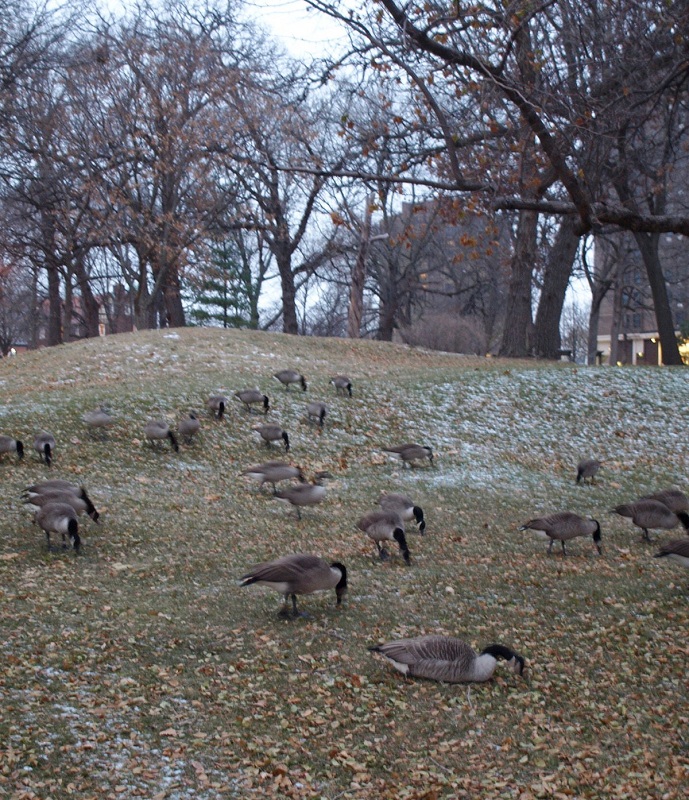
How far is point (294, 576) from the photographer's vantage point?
27.0 ft

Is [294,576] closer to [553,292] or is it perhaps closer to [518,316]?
[553,292]

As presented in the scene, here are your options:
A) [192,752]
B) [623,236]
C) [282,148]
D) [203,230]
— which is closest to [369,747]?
[192,752]

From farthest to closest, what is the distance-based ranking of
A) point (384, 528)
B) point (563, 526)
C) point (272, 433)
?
point (272, 433)
point (563, 526)
point (384, 528)

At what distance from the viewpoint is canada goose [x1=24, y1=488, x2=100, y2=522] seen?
11188 millimetres

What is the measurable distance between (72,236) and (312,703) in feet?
98.1

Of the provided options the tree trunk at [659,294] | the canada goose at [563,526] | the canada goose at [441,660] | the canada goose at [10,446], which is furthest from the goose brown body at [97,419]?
the tree trunk at [659,294]

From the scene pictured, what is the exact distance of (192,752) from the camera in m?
5.98

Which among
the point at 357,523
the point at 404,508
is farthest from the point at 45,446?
the point at 404,508

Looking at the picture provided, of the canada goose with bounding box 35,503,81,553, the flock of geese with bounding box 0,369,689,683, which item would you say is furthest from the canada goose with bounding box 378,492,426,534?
the canada goose with bounding box 35,503,81,553

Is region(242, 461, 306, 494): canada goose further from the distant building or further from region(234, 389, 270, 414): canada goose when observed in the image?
the distant building

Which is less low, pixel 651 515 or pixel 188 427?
pixel 188 427

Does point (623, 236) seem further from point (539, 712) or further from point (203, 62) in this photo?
point (539, 712)

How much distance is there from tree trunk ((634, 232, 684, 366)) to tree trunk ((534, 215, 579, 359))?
2.41 metres

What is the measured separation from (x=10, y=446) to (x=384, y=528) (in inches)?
289
